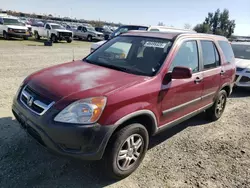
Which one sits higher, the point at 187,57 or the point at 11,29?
the point at 187,57

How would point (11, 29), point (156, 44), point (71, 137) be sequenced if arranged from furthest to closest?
point (11, 29) < point (156, 44) < point (71, 137)

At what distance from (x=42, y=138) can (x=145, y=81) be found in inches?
56.5

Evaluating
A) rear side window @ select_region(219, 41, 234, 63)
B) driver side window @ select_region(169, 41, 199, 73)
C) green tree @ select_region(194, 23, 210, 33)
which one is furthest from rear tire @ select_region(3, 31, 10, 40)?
green tree @ select_region(194, 23, 210, 33)

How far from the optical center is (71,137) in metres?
2.46

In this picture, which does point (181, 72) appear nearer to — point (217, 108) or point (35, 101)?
point (35, 101)

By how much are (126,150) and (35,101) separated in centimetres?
127

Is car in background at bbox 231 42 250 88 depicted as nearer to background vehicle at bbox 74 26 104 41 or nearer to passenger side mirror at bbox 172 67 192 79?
passenger side mirror at bbox 172 67 192 79

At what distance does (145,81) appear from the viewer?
9.97ft

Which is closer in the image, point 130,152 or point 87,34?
point 130,152

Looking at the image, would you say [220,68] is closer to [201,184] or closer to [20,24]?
[201,184]

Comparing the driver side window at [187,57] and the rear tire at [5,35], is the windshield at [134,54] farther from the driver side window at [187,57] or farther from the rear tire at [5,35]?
the rear tire at [5,35]

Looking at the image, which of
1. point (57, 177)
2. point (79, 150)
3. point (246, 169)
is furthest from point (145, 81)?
point (246, 169)

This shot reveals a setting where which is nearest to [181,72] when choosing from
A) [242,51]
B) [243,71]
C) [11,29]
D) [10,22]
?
[243,71]

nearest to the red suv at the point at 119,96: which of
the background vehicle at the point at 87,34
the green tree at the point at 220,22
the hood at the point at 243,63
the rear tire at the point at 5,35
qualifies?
the hood at the point at 243,63
